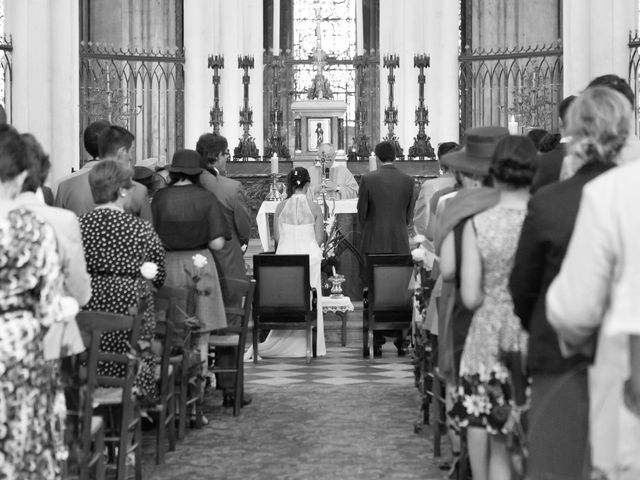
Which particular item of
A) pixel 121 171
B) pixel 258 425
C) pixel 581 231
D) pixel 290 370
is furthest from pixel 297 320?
pixel 581 231

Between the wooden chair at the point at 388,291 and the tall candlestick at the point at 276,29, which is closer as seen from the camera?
the wooden chair at the point at 388,291

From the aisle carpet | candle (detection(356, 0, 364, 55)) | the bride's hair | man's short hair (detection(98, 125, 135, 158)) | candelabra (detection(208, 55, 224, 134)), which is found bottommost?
the aisle carpet

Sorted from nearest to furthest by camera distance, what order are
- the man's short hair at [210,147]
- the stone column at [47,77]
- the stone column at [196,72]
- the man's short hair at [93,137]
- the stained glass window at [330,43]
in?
the man's short hair at [93,137] < the man's short hair at [210,147] < the stone column at [47,77] < the stone column at [196,72] < the stained glass window at [330,43]

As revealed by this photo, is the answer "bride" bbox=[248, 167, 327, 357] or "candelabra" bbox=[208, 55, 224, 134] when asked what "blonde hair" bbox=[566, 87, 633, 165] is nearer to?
"bride" bbox=[248, 167, 327, 357]

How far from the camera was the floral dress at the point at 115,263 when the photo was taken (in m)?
6.62

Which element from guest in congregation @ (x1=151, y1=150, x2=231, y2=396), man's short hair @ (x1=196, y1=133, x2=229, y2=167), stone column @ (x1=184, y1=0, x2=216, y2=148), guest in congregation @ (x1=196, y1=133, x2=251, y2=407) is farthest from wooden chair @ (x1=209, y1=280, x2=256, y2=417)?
stone column @ (x1=184, y1=0, x2=216, y2=148)

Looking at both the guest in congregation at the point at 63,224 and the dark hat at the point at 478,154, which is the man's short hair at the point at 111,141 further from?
the guest in congregation at the point at 63,224

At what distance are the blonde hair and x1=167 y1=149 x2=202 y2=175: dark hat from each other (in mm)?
4820

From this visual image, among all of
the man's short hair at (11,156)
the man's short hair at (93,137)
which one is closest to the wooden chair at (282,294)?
the man's short hair at (93,137)

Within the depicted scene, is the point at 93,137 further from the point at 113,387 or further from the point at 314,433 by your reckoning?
the point at 113,387

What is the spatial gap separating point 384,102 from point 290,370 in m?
11.2

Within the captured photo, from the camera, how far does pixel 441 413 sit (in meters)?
7.88

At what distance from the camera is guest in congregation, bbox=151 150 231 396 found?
28.2 feet

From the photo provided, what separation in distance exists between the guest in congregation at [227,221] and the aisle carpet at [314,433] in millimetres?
351
